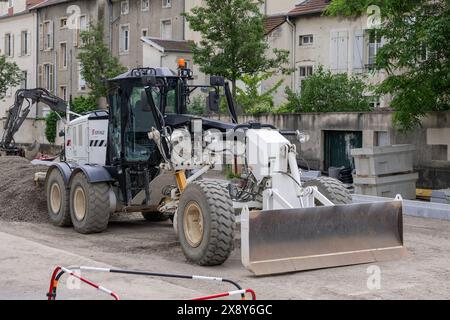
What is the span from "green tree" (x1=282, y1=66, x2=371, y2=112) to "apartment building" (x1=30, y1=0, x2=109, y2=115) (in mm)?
25599

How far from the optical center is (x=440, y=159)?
21750mm

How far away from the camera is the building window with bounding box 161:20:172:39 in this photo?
46.6 meters

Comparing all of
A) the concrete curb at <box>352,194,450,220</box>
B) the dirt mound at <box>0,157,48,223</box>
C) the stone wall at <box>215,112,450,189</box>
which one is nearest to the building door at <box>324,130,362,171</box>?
the stone wall at <box>215,112,450,189</box>

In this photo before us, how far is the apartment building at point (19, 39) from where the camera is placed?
5938 cm

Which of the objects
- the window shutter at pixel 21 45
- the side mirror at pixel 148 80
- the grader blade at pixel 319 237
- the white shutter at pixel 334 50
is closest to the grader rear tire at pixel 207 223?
the grader blade at pixel 319 237

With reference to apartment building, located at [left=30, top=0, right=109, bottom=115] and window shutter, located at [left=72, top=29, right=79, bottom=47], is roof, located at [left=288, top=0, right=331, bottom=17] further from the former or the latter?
window shutter, located at [left=72, top=29, right=79, bottom=47]

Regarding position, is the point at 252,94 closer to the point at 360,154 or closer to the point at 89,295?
the point at 360,154

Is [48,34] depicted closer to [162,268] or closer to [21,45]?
[21,45]

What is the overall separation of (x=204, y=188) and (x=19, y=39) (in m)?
52.8

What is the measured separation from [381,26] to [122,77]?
8901 mm

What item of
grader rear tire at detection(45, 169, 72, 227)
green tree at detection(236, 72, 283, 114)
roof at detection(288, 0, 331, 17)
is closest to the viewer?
grader rear tire at detection(45, 169, 72, 227)

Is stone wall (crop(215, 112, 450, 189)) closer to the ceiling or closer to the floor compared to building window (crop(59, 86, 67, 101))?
closer to the floor

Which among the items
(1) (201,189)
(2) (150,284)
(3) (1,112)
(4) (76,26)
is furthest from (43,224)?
(3) (1,112)

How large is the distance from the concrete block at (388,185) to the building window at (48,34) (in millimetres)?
40462
